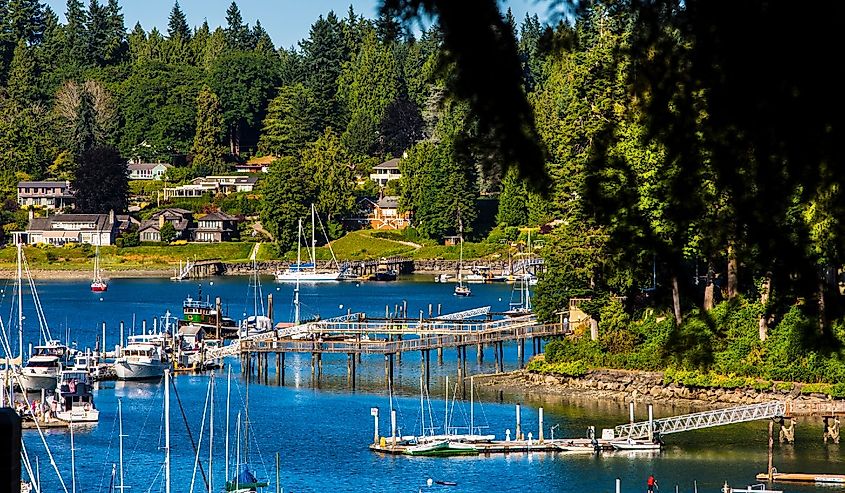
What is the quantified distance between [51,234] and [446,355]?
67.4 metres

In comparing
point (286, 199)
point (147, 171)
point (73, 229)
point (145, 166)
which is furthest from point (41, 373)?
point (145, 166)

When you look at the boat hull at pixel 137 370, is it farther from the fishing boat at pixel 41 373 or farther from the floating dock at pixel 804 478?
the floating dock at pixel 804 478

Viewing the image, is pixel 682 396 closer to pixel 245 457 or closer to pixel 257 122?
pixel 245 457

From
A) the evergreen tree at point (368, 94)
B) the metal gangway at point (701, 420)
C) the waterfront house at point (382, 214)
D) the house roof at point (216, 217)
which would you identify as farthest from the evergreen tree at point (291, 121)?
the metal gangway at point (701, 420)

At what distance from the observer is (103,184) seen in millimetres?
128000

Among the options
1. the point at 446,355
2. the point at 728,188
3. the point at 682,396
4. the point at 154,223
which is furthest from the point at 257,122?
the point at 728,188

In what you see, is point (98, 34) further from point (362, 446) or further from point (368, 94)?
→ point (362, 446)

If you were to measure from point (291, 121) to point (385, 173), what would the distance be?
10917 millimetres

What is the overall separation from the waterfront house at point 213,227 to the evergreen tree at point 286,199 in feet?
14.2

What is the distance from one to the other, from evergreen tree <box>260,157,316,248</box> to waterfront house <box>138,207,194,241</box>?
713cm

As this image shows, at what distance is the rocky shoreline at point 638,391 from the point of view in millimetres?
47178

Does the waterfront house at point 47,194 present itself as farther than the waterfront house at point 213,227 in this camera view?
Yes

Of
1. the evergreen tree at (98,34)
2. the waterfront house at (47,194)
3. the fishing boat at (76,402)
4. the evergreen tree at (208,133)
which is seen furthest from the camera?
the evergreen tree at (98,34)

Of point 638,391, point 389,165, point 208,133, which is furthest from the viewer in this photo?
point 208,133
